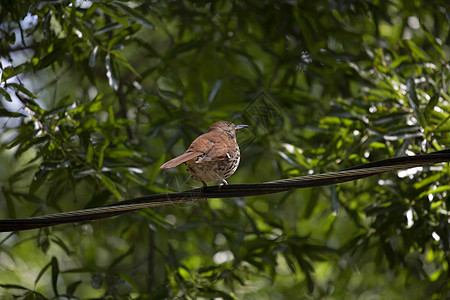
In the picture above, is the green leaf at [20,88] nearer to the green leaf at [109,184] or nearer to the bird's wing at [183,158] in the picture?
the green leaf at [109,184]

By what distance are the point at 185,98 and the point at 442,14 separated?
262 cm

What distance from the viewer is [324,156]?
460cm

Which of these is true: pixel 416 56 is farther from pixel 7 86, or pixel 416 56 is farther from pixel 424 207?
pixel 7 86

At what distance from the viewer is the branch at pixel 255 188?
264cm

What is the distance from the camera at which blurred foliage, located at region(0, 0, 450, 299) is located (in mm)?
4203

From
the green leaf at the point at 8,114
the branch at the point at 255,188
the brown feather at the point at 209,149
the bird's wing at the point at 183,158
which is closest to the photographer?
the branch at the point at 255,188

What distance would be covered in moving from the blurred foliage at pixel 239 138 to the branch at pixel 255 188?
87 cm

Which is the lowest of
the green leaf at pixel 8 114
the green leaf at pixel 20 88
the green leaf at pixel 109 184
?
the green leaf at pixel 109 184

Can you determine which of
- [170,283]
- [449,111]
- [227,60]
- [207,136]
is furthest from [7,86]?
[449,111]

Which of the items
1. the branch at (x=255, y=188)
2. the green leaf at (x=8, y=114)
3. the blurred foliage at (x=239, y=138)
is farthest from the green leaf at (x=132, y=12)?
the branch at (x=255, y=188)

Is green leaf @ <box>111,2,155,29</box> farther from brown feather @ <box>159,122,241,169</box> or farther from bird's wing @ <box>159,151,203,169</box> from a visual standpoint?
bird's wing @ <box>159,151,203,169</box>

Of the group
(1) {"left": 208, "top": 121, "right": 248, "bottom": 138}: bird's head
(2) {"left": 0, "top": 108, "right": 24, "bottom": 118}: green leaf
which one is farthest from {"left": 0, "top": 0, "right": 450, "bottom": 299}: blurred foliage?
(1) {"left": 208, "top": 121, "right": 248, "bottom": 138}: bird's head

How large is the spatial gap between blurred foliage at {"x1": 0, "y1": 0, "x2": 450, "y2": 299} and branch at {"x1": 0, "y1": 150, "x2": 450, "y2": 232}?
0.87 meters

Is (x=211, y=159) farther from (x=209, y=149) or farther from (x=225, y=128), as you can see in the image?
(x=225, y=128)
